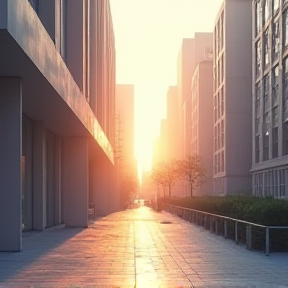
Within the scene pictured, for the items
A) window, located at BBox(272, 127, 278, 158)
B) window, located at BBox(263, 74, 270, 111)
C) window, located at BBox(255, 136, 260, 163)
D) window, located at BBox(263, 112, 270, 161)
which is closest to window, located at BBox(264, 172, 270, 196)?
window, located at BBox(263, 112, 270, 161)

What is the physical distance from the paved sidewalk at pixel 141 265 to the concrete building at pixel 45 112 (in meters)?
1.97

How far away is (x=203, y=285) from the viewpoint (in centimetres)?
980

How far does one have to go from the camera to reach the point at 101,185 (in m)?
52.9

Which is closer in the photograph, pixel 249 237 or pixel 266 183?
pixel 249 237

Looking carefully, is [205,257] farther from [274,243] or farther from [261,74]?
[261,74]

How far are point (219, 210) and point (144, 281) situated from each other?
1283cm

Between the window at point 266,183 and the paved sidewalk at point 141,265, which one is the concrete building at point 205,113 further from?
the paved sidewalk at point 141,265

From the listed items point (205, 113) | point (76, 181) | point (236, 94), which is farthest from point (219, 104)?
point (76, 181)

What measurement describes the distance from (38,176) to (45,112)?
3.56 metres

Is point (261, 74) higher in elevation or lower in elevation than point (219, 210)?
higher

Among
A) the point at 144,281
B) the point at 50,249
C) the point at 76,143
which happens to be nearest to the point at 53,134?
the point at 76,143

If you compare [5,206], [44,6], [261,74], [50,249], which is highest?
[261,74]

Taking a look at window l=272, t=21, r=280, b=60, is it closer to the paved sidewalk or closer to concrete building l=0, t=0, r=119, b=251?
concrete building l=0, t=0, r=119, b=251

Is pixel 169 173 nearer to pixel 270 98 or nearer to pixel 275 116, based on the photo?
pixel 270 98
